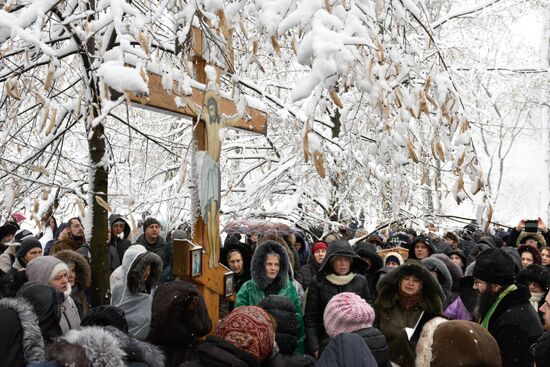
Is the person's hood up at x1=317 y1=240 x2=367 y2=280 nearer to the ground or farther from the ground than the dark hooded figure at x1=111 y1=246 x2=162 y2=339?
farther from the ground

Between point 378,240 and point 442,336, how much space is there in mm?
6891

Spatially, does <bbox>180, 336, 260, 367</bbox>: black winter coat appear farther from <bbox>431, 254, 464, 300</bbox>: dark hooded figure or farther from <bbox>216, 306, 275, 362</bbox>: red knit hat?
<bbox>431, 254, 464, 300</bbox>: dark hooded figure

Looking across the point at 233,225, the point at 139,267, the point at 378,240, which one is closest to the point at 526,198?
the point at 378,240

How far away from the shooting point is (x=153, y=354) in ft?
9.43

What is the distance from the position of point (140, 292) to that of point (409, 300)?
7.10 ft

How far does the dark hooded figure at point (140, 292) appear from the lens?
4.61m

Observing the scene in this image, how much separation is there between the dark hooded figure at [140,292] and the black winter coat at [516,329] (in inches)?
103

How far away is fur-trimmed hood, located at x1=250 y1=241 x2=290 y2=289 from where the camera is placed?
17.4ft

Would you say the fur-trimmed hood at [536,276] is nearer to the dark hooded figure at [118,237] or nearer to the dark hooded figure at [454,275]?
the dark hooded figure at [454,275]

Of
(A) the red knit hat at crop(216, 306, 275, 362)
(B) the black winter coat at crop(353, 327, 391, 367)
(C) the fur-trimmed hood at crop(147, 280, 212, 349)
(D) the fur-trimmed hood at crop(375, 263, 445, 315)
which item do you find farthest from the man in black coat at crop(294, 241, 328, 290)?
(A) the red knit hat at crop(216, 306, 275, 362)

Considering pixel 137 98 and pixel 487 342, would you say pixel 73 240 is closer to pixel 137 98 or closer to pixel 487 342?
pixel 137 98

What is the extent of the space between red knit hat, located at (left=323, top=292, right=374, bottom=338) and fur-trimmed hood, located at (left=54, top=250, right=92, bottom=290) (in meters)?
2.47

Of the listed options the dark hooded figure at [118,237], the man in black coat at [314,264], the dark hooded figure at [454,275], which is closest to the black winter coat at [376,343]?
the dark hooded figure at [454,275]

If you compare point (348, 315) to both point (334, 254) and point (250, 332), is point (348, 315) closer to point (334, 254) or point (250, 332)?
point (250, 332)
